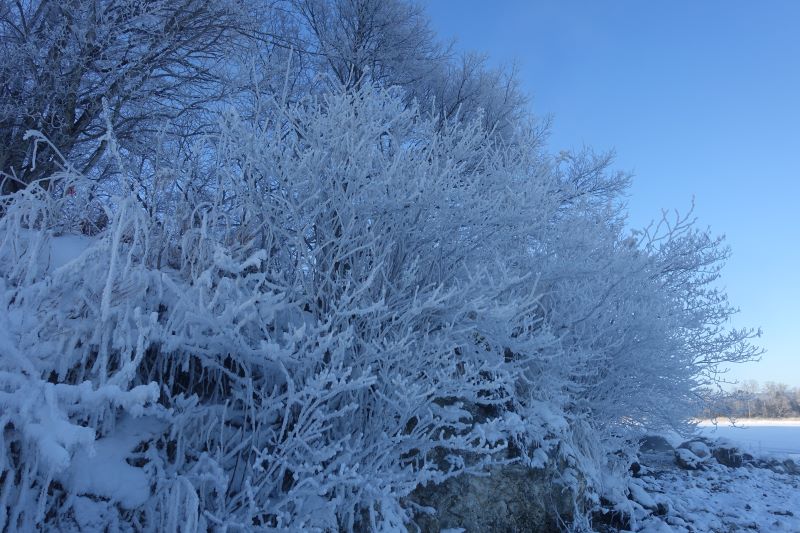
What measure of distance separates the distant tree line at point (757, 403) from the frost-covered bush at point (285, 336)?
3042mm

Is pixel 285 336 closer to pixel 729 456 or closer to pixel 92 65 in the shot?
pixel 92 65

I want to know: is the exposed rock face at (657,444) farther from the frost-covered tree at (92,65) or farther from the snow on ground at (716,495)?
the frost-covered tree at (92,65)

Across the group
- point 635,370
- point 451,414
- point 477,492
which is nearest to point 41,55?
point 451,414

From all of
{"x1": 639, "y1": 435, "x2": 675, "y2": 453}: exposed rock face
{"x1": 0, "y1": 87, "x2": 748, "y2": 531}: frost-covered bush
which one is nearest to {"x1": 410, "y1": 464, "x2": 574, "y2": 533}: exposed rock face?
{"x1": 0, "y1": 87, "x2": 748, "y2": 531}: frost-covered bush

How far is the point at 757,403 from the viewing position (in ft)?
84.2

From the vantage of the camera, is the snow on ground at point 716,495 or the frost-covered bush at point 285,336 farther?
the snow on ground at point 716,495

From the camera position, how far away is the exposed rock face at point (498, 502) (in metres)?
3.25

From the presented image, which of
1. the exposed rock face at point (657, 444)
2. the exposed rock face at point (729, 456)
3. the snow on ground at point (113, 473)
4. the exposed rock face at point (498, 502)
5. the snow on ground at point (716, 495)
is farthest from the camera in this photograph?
the exposed rock face at point (657, 444)

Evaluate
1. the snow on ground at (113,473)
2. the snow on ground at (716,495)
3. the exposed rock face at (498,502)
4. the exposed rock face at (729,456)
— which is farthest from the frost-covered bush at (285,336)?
the exposed rock face at (729,456)

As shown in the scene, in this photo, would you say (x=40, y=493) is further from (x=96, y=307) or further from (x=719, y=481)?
(x=719, y=481)

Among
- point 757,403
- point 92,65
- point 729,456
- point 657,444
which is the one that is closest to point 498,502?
point 92,65

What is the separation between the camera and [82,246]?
2.95 meters

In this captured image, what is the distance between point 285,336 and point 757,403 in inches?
1204

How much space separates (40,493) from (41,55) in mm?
5826
